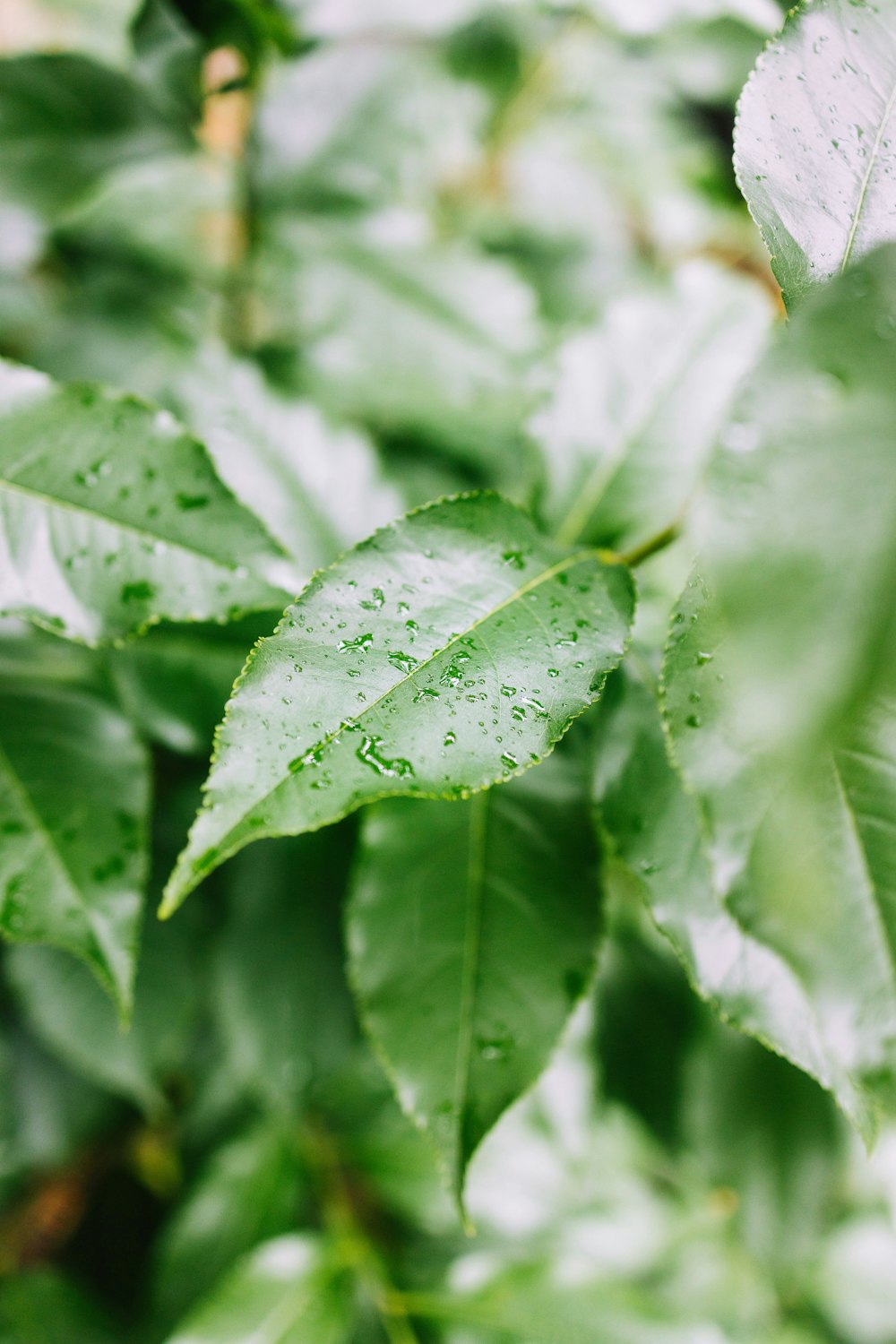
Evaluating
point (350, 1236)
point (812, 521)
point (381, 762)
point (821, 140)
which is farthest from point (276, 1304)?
point (821, 140)

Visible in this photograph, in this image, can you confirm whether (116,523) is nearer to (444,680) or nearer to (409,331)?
(444,680)

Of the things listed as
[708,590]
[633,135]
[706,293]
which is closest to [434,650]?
[708,590]

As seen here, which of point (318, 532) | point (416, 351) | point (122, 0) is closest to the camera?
point (318, 532)

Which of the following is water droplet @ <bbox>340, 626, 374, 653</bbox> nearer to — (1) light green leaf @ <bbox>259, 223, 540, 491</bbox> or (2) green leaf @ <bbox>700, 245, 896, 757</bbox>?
(2) green leaf @ <bbox>700, 245, 896, 757</bbox>

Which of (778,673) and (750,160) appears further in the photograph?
(750,160)

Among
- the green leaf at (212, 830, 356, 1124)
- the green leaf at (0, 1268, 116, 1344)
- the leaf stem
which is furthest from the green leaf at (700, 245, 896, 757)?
the green leaf at (0, 1268, 116, 1344)

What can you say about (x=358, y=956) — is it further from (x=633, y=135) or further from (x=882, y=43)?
(x=633, y=135)

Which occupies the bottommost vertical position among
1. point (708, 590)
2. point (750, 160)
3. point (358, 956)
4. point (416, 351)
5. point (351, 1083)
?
point (351, 1083)
